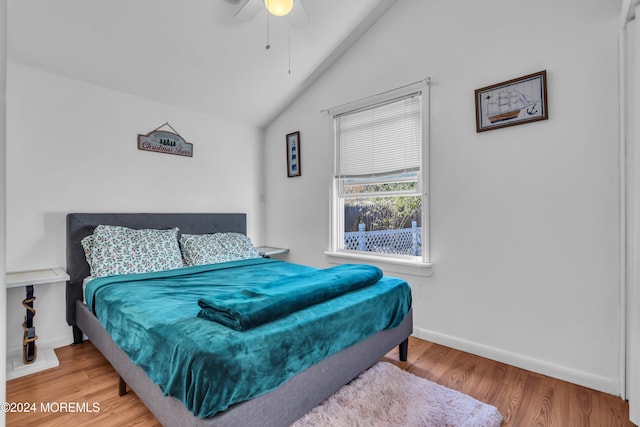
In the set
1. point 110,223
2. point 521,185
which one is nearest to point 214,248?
point 110,223

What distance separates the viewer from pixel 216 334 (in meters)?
1.28

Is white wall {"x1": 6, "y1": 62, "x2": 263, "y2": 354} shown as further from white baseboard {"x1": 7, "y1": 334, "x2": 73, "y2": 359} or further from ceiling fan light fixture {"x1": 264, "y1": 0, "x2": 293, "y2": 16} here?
ceiling fan light fixture {"x1": 264, "y1": 0, "x2": 293, "y2": 16}

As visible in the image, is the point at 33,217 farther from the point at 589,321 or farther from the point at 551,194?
the point at 589,321

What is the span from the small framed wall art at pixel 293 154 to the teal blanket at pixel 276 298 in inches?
75.1

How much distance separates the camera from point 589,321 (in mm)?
1938

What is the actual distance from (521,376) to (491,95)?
1.96 metres

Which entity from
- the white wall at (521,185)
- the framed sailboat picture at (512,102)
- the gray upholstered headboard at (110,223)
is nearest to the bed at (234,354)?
the gray upholstered headboard at (110,223)

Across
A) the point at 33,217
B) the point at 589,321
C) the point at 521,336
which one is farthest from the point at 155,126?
the point at 589,321

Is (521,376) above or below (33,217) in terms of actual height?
below

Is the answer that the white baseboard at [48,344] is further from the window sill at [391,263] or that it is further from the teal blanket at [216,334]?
the window sill at [391,263]

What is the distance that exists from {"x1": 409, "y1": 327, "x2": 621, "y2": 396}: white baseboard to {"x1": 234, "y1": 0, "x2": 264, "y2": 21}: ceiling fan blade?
2813mm

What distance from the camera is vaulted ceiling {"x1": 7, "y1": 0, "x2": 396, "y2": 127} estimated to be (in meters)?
2.19

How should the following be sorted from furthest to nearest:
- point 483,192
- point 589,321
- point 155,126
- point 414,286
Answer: point 155,126 < point 414,286 < point 483,192 < point 589,321

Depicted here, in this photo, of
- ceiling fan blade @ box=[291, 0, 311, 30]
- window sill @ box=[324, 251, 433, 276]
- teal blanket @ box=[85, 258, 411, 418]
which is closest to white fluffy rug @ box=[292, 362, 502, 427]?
teal blanket @ box=[85, 258, 411, 418]
